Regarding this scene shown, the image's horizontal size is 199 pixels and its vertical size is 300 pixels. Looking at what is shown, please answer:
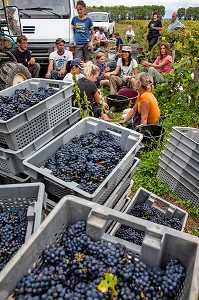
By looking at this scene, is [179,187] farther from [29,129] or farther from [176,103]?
[176,103]

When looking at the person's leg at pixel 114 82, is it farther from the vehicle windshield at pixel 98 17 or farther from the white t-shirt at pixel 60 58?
the vehicle windshield at pixel 98 17

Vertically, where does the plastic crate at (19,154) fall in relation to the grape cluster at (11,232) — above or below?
above

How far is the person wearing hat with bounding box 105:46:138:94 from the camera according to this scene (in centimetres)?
584

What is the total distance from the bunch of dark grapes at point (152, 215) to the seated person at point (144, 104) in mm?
1624

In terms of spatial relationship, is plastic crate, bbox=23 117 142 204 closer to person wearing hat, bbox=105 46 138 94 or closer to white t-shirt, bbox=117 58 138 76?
person wearing hat, bbox=105 46 138 94

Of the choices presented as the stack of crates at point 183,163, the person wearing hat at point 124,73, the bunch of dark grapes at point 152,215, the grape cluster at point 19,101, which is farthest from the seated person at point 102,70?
the bunch of dark grapes at point 152,215

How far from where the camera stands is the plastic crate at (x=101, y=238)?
106 centimetres

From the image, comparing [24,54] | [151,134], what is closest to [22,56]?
[24,54]

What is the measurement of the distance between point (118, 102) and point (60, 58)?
5.99 feet

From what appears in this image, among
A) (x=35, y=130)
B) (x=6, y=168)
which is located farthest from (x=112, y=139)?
(x=6, y=168)

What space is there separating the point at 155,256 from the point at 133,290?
185 mm

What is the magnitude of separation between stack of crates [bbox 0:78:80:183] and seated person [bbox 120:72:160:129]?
52.0 inches

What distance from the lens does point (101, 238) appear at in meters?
1.28

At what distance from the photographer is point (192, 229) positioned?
9.27ft
